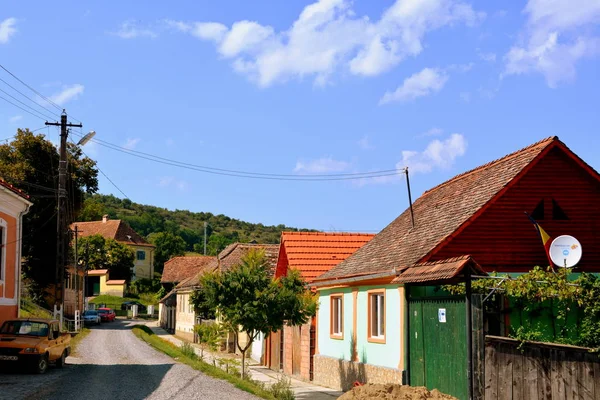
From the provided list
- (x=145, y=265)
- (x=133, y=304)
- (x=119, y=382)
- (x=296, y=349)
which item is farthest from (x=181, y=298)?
(x=145, y=265)

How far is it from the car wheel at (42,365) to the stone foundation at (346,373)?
8.00 m

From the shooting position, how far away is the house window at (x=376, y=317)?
17.8 meters

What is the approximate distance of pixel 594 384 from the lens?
8.94m

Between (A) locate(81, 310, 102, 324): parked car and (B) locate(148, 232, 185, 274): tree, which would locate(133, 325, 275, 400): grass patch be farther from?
(B) locate(148, 232, 185, 274): tree

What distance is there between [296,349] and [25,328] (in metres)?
9.21

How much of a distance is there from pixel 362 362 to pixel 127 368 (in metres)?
7.77

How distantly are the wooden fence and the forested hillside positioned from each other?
105509mm

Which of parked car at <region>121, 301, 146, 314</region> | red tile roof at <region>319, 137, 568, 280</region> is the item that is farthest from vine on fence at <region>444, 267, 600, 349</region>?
parked car at <region>121, 301, 146, 314</region>

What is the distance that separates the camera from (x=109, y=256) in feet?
300

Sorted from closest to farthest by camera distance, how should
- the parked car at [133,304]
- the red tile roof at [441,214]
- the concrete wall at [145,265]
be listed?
the red tile roof at [441,214] < the parked car at [133,304] < the concrete wall at [145,265]

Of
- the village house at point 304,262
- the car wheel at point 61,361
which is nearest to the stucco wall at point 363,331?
the village house at point 304,262

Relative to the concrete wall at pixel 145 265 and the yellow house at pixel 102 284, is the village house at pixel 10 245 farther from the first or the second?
the concrete wall at pixel 145 265

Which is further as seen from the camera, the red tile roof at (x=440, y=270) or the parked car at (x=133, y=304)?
the parked car at (x=133, y=304)

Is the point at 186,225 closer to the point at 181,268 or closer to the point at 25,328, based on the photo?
the point at 181,268
